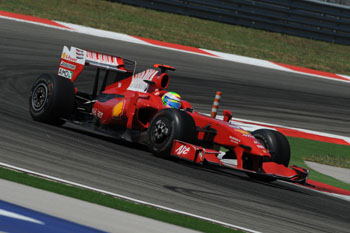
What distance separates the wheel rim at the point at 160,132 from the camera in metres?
8.68

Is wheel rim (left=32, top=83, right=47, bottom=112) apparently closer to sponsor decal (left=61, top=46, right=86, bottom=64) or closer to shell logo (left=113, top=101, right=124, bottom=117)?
sponsor decal (left=61, top=46, right=86, bottom=64)

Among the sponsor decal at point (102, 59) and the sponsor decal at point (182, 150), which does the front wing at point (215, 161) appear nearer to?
the sponsor decal at point (182, 150)

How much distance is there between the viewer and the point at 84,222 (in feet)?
17.5

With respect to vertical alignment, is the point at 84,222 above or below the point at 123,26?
below

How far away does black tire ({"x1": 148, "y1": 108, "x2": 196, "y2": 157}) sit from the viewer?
850cm

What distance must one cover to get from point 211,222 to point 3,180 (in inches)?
74.4

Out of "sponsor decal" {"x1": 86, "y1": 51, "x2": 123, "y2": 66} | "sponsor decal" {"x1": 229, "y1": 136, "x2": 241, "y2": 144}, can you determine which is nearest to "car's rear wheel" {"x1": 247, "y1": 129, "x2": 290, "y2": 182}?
"sponsor decal" {"x1": 229, "y1": 136, "x2": 241, "y2": 144}

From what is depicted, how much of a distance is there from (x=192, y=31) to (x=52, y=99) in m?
12.6

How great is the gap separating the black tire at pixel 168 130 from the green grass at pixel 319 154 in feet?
8.29

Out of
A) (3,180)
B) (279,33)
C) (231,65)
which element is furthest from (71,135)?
(279,33)

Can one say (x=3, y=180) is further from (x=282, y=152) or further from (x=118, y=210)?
(x=282, y=152)

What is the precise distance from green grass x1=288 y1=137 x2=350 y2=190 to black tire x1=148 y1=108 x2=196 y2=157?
2.53 meters

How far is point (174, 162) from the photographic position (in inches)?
349

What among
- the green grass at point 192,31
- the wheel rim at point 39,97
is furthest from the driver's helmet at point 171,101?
the green grass at point 192,31
